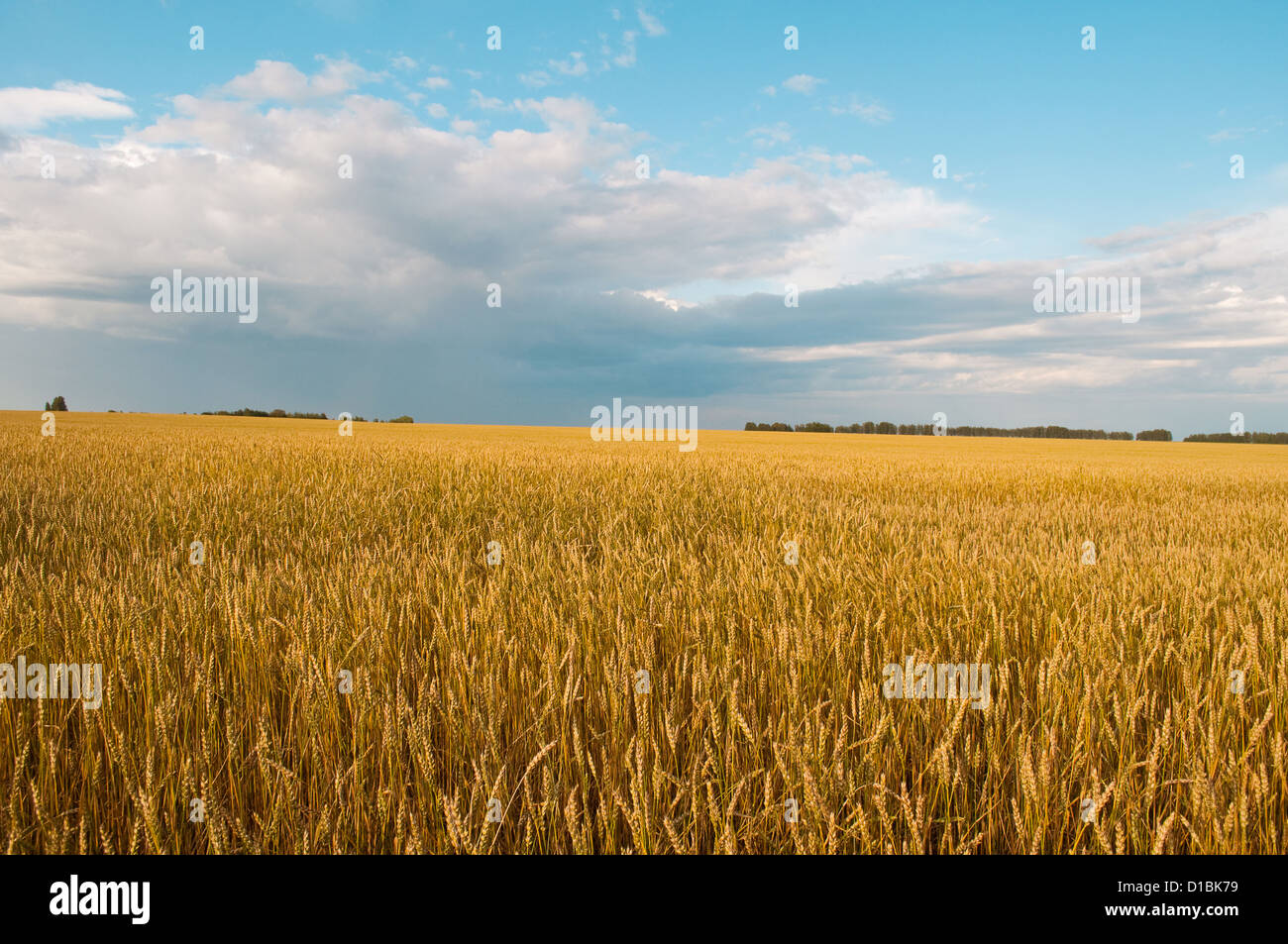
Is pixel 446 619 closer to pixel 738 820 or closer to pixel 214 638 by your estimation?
pixel 214 638

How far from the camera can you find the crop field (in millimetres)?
1588

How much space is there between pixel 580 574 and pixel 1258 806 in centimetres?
271

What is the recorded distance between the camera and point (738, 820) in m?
1.64

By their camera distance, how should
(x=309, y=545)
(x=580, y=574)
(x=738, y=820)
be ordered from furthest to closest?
(x=309, y=545), (x=580, y=574), (x=738, y=820)

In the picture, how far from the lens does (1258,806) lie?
1659 millimetres

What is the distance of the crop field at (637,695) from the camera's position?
159 cm

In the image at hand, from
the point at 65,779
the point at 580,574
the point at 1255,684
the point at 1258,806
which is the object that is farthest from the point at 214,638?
the point at 1255,684

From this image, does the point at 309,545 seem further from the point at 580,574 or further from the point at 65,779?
the point at 65,779

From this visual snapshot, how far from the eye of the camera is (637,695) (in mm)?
2078

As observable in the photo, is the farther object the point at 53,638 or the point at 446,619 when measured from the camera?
the point at 446,619
